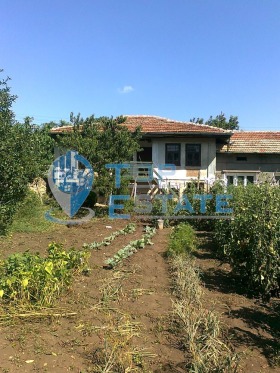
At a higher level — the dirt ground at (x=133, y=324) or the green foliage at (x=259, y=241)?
the green foliage at (x=259, y=241)

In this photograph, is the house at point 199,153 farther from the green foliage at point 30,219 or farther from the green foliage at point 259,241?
the green foliage at point 259,241

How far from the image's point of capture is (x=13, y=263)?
16.7 feet

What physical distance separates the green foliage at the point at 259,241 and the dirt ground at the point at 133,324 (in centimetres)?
36

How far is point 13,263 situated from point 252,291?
3.98 m

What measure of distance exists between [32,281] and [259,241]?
3483 mm

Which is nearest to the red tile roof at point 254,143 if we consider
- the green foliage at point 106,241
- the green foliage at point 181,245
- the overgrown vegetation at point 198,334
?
the green foliage at point 106,241

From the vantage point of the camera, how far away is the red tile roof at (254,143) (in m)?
21.8

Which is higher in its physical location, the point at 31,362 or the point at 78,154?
the point at 78,154

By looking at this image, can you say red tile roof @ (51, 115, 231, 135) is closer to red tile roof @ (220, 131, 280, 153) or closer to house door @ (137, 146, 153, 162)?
house door @ (137, 146, 153, 162)

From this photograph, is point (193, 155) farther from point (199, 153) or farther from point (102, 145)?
point (102, 145)

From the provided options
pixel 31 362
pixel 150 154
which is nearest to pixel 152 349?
pixel 31 362

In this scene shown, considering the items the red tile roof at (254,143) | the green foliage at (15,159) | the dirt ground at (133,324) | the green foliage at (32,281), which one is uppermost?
the red tile roof at (254,143)

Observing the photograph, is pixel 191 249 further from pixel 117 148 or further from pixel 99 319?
pixel 117 148

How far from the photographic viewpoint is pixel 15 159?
7855 mm
